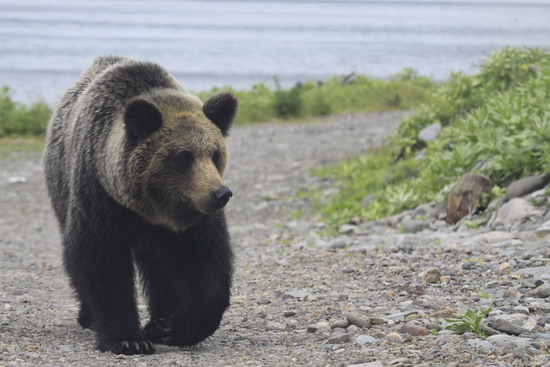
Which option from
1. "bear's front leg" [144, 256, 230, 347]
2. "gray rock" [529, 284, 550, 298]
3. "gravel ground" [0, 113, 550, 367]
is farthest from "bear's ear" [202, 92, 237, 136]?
"gray rock" [529, 284, 550, 298]

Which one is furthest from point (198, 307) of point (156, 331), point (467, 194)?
point (467, 194)

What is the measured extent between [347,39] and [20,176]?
48.8 m

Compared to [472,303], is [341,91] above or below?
below

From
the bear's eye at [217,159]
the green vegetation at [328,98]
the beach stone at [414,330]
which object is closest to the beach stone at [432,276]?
the beach stone at [414,330]

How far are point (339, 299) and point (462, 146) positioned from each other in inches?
148

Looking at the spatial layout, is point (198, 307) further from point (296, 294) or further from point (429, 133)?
point (429, 133)

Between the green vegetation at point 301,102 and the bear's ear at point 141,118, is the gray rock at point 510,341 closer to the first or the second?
the bear's ear at point 141,118

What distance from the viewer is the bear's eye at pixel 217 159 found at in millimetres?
5445

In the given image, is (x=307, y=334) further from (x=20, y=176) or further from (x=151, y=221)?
(x=20, y=176)

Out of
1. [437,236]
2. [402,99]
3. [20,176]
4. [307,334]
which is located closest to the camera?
[307,334]

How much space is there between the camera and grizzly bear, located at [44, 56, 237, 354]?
5.30 meters

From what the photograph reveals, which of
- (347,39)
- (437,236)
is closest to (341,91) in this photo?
(437,236)

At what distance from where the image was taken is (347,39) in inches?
2409

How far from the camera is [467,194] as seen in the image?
342 inches
